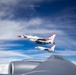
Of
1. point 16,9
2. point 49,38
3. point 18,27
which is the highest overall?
point 16,9

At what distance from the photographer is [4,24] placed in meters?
2.67

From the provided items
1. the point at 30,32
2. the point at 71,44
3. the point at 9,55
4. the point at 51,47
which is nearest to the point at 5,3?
the point at 30,32

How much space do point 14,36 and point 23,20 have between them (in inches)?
10.8

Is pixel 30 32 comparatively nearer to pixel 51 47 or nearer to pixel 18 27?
pixel 18 27

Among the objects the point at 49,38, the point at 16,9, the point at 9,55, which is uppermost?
the point at 16,9

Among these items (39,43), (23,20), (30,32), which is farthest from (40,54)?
(23,20)

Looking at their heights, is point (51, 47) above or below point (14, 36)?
below

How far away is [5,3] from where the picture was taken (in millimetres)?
2623

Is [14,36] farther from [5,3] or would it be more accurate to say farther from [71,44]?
[71,44]

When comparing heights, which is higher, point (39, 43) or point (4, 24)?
point (4, 24)

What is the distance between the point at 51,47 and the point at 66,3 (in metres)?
0.69

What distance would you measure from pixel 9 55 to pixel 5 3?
769 mm

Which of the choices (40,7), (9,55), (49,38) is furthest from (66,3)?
(9,55)

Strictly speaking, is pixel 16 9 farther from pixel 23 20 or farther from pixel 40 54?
pixel 40 54
